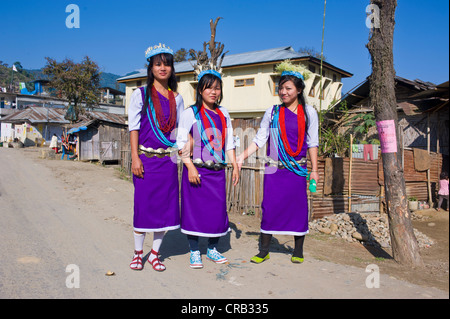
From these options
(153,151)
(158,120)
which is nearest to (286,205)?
(153,151)

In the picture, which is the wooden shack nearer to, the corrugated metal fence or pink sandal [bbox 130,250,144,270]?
the corrugated metal fence

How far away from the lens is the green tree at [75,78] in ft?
90.0

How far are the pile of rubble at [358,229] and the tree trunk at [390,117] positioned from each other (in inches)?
88.2

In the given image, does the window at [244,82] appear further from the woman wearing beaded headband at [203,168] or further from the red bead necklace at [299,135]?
the woman wearing beaded headband at [203,168]

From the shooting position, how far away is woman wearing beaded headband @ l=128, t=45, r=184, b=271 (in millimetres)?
3514

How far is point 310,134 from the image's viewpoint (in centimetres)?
388

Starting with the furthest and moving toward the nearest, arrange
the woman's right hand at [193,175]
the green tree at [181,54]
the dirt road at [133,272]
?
the green tree at [181,54] < the woman's right hand at [193,175] < the dirt road at [133,272]

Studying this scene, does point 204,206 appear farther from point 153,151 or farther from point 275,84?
point 275,84

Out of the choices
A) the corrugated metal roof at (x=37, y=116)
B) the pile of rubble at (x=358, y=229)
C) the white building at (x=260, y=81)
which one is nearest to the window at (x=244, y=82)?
the white building at (x=260, y=81)

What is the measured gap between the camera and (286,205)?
3832 mm

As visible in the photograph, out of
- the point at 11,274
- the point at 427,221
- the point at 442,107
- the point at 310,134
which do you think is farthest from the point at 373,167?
the point at 11,274

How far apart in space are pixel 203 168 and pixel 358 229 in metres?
4.59
